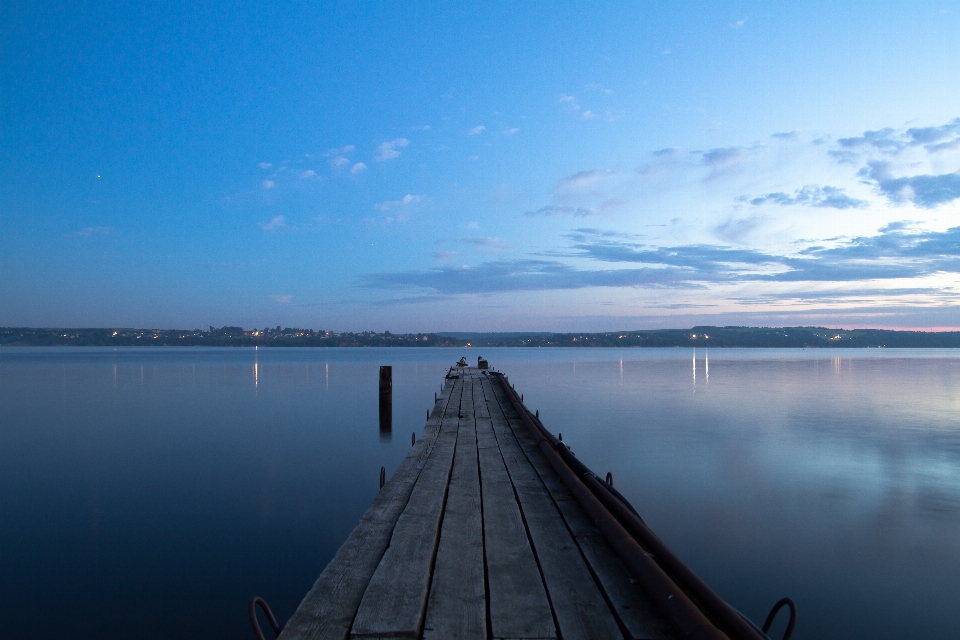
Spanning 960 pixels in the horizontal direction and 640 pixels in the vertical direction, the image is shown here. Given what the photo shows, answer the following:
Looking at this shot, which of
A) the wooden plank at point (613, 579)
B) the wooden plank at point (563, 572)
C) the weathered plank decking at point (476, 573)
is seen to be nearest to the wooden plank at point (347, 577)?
the weathered plank decking at point (476, 573)

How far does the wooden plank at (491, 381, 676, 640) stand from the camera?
10.0ft

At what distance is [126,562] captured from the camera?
777 cm

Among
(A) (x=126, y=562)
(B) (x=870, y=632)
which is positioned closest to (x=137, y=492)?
(A) (x=126, y=562)

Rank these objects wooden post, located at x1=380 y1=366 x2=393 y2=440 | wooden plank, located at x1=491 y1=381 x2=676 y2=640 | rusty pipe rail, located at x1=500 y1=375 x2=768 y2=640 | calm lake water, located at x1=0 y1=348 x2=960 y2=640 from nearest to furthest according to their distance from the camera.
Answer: rusty pipe rail, located at x1=500 y1=375 x2=768 y2=640, wooden plank, located at x1=491 y1=381 x2=676 y2=640, calm lake water, located at x1=0 y1=348 x2=960 y2=640, wooden post, located at x1=380 y1=366 x2=393 y2=440

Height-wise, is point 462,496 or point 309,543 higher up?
point 462,496

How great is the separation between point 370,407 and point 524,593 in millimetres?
23298

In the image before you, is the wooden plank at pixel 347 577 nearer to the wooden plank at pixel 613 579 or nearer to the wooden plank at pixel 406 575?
the wooden plank at pixel 406 575

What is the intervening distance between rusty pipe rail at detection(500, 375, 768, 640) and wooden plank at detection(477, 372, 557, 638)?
0.63 metres

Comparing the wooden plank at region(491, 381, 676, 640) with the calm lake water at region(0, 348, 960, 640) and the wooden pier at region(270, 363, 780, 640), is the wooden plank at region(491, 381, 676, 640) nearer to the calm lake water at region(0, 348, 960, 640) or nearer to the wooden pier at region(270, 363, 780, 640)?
the wooden pier at region(270, 363, 780, 640)

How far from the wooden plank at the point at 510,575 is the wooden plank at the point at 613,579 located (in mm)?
415

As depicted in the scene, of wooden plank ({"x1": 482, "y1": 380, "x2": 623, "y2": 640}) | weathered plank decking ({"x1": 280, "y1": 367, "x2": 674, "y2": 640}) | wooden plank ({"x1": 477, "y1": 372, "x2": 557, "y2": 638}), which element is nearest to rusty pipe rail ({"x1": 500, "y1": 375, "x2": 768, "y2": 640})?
weathered plank decking ({"x1": 280, "y1": 367, "x2": 674, "y2": 640})

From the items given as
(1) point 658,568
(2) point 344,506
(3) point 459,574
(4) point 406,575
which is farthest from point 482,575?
(2) point 344,506

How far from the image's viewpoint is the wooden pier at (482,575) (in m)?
3.11

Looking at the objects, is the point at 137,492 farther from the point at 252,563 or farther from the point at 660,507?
the point at 660,507
